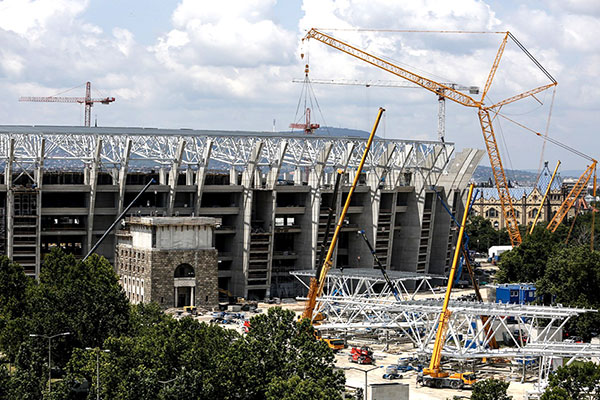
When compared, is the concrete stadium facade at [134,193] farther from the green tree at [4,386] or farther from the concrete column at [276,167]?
the green tree at [4,386]

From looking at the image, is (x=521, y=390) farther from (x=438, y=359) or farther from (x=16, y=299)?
(x=16, y=299)

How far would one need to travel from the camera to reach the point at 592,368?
315 ft

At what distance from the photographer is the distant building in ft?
574

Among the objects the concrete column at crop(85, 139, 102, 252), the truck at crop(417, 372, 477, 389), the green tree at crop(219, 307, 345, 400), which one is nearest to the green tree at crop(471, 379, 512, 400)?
the green tree at crop(219, 307, 345, 400)

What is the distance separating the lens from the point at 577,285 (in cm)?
15962

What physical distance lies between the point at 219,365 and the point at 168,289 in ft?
258

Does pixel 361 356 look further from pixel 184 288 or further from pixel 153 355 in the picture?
pixel 184 288

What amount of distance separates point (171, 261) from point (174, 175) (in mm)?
17533

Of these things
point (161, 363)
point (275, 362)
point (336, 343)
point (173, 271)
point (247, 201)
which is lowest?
point (336, 343)

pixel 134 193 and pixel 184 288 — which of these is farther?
pixel 134 193

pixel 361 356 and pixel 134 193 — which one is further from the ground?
pixel 134 193

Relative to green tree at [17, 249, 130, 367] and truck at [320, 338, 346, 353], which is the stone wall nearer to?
truck at [320, 338, 346, 353]

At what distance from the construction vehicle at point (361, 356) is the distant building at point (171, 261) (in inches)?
1693

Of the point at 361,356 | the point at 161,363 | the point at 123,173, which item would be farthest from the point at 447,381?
the point at 123,173
